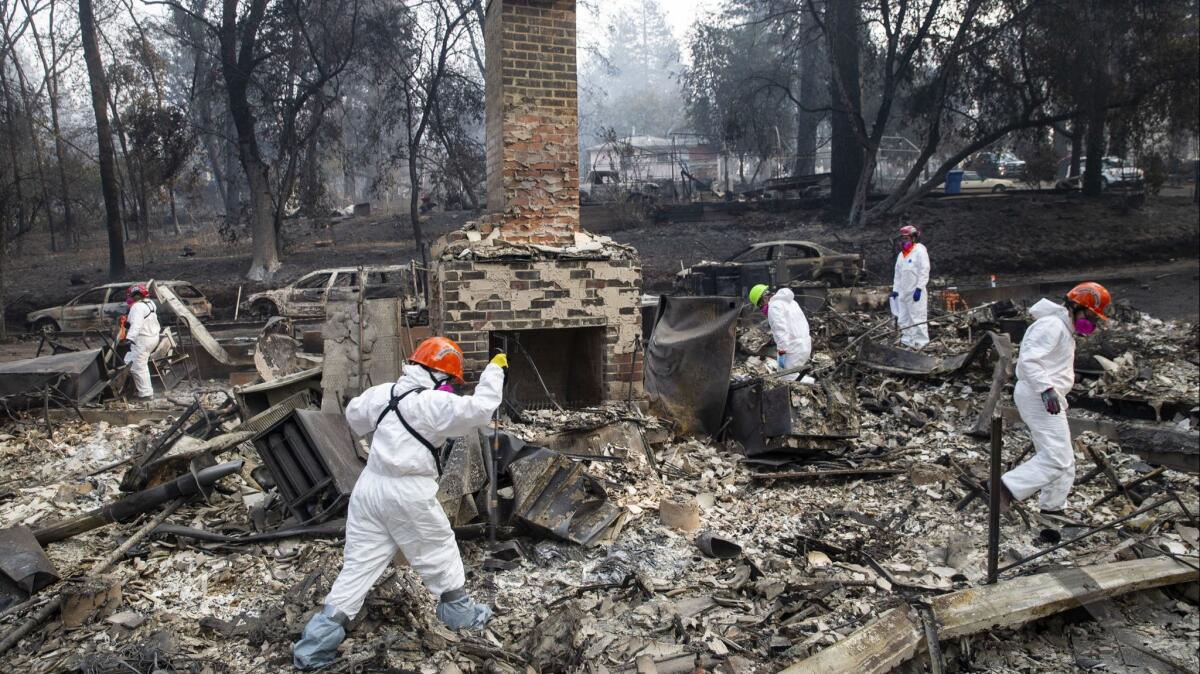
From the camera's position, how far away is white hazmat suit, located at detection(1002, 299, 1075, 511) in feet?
18.8

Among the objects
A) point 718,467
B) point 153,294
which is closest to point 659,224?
point 153,294

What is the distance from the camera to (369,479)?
13.3 ft

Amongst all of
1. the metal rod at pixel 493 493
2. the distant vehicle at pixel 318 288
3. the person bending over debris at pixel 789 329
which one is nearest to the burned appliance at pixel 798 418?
the person bending over debris at pixel 789 329

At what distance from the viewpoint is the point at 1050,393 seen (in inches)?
224

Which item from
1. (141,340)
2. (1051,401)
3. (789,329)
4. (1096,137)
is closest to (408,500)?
(1051,401)

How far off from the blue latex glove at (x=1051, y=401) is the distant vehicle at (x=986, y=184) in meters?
23.8

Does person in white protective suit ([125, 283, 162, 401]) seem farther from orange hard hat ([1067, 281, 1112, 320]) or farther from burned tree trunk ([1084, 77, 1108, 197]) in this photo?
burned tree trunk ([1084, 77, 1108, 197])

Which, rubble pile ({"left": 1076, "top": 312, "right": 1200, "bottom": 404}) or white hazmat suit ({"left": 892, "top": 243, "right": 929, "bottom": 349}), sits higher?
white hazmat suit ({"left": 892, "top": 243, "right": 929, "bottom": 349})

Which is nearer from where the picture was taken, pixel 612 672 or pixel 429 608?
pixel 612 672

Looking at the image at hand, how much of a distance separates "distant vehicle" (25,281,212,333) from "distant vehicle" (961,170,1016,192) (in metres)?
24.8

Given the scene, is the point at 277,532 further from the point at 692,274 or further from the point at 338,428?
the point at 692,274

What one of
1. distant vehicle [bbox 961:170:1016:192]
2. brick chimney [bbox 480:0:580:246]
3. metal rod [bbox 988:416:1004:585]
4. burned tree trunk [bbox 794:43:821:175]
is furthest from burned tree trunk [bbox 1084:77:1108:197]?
metal rod [bbox 988:416:1004:585]

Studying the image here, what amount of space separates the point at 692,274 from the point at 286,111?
45.0 ft

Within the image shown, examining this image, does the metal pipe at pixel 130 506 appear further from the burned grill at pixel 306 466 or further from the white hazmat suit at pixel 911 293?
the white hazmat suit at pixel 911 293
